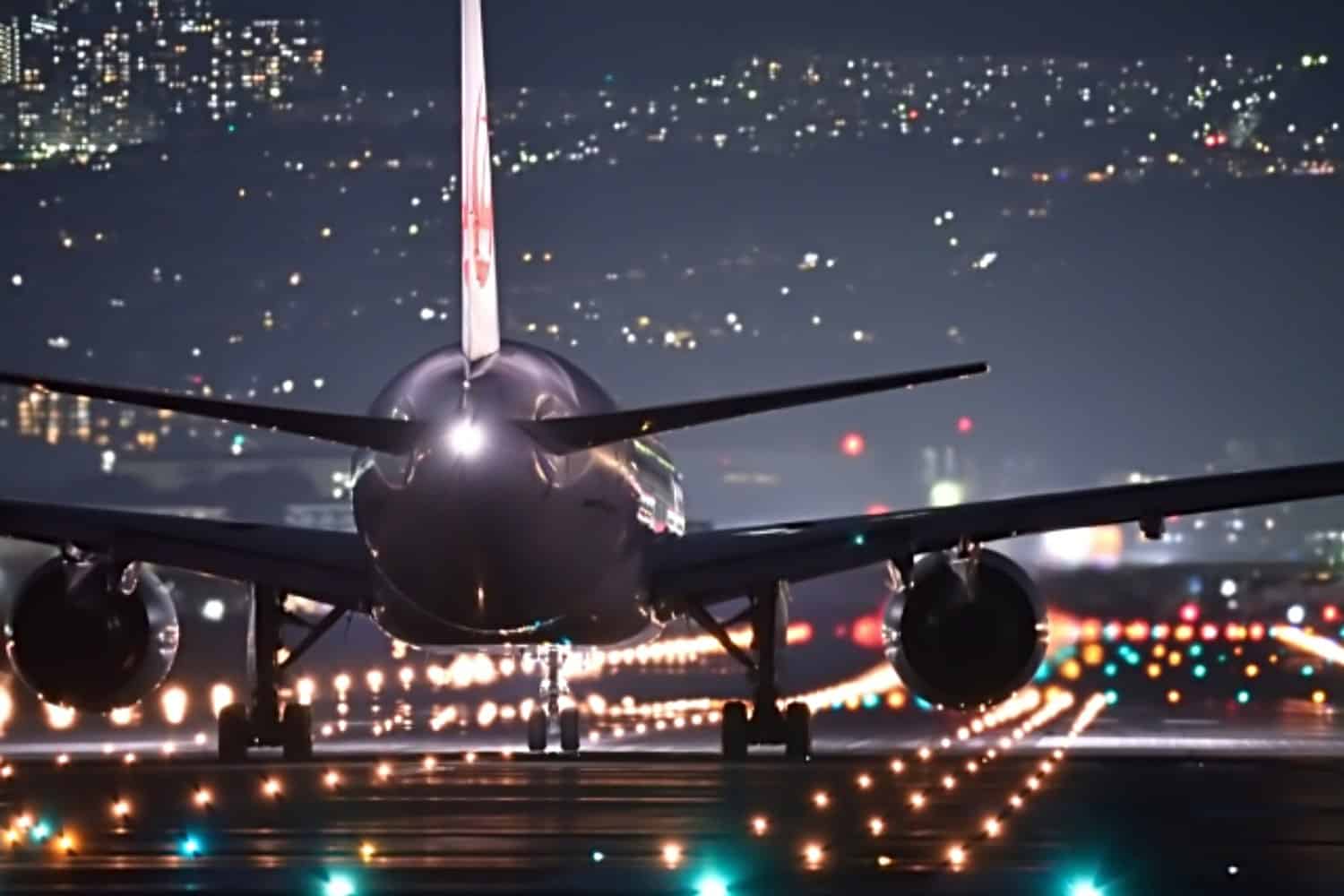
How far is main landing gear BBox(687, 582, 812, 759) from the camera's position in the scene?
43.4 metres

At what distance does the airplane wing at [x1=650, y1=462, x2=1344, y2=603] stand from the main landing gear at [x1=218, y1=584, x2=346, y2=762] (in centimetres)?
417

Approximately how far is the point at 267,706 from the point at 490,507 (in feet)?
22.1

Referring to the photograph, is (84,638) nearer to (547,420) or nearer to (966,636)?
(547,420)

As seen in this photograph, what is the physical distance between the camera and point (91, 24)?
18488cm

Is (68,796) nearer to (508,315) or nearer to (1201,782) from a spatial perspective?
(1201,782)

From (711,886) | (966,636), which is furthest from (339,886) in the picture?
(966,636)

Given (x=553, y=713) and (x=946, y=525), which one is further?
(x=553, y=713)

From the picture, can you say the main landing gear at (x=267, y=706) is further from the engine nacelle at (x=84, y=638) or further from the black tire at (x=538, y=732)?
the black tire at (x=538, y=732)

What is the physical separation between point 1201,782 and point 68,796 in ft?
34.5

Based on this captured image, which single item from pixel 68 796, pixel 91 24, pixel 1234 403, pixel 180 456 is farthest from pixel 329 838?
pixel 91 24

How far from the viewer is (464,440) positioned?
37.8m

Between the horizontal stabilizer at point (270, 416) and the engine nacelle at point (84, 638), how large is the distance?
5.59 metres

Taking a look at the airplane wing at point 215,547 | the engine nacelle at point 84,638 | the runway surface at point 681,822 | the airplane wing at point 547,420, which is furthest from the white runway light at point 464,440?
the engine nacelle at point 84,638

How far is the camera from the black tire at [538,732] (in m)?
45.0
